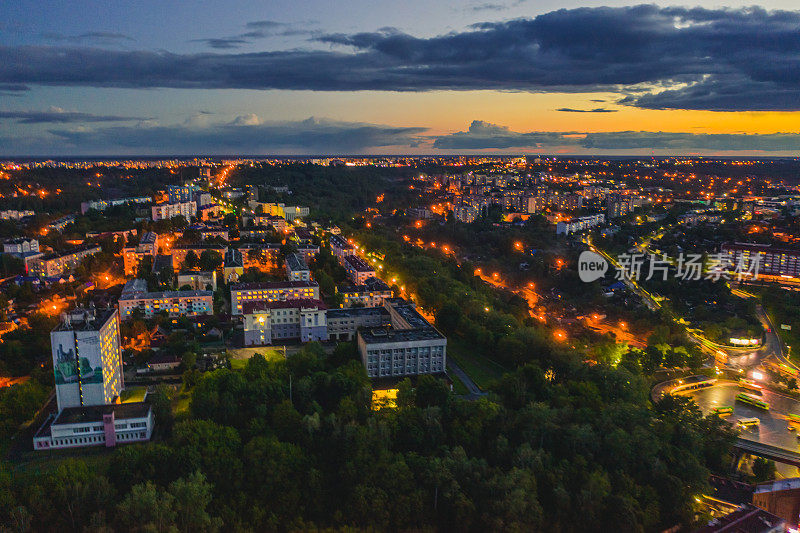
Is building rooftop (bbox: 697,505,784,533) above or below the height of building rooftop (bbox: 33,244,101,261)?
below

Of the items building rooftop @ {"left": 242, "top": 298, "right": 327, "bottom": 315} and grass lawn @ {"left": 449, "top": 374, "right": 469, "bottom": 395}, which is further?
building rooftop @ {"left": 242, "top": 298, "right": 327, "bottom": 315}

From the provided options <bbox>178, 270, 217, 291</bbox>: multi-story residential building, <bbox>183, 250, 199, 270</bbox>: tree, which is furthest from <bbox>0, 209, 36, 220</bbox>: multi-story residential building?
<bbox>178, 270, 217, 291</bbox>: multi-story residential building

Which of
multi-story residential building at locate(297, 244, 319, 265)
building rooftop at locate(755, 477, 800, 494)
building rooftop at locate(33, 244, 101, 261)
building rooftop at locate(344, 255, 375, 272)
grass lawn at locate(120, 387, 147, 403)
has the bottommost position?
building rooftop at locate(755, 477, 800, 494)

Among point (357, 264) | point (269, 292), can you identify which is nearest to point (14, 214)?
point (357, 264)

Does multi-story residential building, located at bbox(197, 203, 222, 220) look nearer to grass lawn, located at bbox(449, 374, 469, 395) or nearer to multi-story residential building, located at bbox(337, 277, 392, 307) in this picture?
multi-story residential building, located at bbox(337, 277, 392, 307)

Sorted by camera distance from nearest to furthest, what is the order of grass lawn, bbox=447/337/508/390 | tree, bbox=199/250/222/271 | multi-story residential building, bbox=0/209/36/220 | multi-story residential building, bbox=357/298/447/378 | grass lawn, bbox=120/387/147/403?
grass lawn, bbox=120/387/147/403
multi-story residential building, bbox=357/298/447/378
grass lawn, bbox=447/337/508/390
tree, bbox=199/250/222/271
multi-story residential building, bbox=0/209/36/220

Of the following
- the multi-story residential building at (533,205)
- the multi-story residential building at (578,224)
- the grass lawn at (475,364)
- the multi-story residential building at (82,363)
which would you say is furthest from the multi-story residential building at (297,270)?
the multi-story residential building at (533,205)

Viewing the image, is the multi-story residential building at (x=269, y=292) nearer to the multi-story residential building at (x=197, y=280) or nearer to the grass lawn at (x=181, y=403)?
the multi-story residential building at (x=197, y=280)

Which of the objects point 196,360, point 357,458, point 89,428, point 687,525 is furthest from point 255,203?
point 687,525
